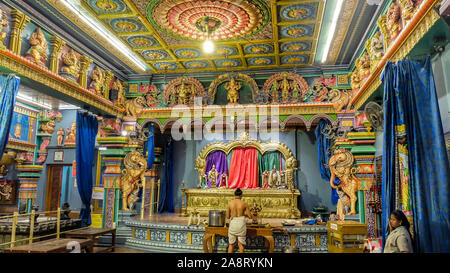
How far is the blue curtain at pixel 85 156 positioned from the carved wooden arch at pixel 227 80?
3633 millimetres

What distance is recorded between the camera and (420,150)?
366 cm

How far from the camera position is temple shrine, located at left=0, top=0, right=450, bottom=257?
3990 mm

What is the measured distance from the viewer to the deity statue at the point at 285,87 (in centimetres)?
914

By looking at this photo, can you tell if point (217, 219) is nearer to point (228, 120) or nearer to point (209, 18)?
point (228, 120)

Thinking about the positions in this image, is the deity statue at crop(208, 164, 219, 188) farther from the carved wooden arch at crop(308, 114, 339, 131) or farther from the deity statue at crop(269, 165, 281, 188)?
the carved wooden arch at crop(308, 114, 339, 131)

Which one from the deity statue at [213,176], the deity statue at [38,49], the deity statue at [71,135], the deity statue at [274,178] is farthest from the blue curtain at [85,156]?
the deity statue at [274,178]

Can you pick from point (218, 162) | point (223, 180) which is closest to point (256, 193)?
point (223, 180)

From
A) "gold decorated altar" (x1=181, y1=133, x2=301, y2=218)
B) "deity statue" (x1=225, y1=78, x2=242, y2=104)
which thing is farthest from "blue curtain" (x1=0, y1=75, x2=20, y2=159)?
"deity statue" (x1=225, y1=78, x2=242, y2=104)

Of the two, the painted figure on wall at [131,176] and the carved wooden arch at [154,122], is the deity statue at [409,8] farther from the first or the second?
the painted figure on wall at [131,176]

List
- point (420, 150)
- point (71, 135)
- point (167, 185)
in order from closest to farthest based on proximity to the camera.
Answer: point (420, 150)
point (167, 185)
point (71, 135)

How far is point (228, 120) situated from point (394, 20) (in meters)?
5.39

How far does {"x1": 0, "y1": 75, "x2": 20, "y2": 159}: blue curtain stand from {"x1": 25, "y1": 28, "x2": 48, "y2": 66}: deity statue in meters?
0.81

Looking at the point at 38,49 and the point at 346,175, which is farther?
the point at 346,175
